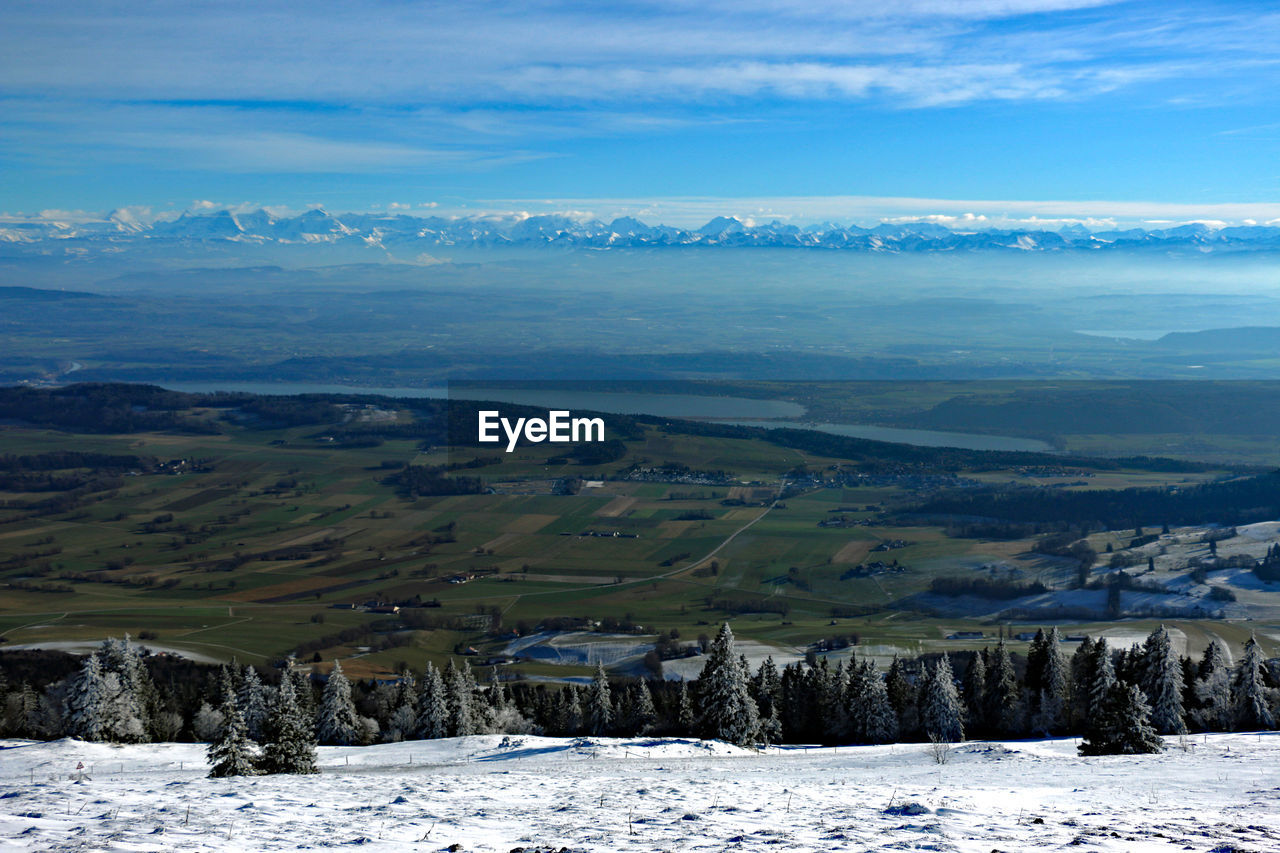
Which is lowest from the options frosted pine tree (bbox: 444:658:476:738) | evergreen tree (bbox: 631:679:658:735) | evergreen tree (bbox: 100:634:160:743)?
evergreen tree (bbox: 631:679:658:735)

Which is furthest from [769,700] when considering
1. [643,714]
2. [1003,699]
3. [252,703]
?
[252,703]

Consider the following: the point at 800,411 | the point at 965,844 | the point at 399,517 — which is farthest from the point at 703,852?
the point at 800,411

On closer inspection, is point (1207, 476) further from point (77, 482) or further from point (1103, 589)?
point (77, 482)

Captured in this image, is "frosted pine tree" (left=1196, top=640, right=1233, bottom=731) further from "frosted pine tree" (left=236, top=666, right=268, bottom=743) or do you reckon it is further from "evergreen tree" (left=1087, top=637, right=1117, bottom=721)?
"frosted pine tree" (left=236, top=666, right=268, bottom=743)

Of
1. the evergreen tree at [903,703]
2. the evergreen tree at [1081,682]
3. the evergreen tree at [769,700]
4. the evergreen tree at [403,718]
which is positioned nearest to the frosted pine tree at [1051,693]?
the evergreen tree at [1081,682]

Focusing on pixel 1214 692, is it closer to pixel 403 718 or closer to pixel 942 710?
pixel 942 710

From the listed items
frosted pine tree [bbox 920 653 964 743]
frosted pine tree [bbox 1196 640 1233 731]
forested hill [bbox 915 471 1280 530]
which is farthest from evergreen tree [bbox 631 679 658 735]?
forested hill [bbox 915 471 1280 530]

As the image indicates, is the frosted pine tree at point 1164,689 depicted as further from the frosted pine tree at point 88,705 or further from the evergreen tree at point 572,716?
the frosted pine tree at point 88,705
